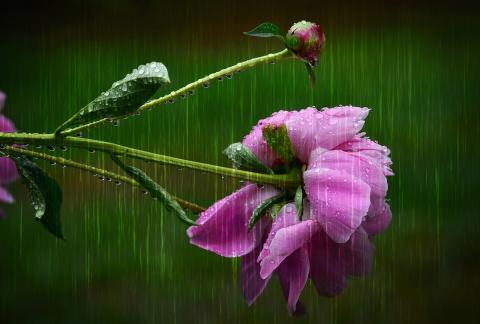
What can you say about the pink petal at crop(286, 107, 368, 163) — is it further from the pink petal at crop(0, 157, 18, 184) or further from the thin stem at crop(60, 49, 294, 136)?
the pink petal at crop(0, 157, 18, 184)

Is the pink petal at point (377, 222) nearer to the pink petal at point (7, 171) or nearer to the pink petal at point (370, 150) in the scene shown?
the pink petal at point (370, 150)

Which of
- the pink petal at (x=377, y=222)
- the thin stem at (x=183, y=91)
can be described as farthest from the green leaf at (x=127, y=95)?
the pink petal at (x=377, y=222)

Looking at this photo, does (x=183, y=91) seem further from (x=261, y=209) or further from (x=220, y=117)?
(x=220, y=117)

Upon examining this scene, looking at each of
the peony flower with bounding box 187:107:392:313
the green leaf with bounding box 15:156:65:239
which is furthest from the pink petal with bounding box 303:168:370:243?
the green leaf with bounding box 15:156:65:239

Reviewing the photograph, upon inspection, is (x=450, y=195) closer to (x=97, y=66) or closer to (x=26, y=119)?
(x=26, y=119)

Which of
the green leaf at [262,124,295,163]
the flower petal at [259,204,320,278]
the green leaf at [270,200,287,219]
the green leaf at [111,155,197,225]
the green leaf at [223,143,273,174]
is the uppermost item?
the green leaf at [262,124,295,163]
